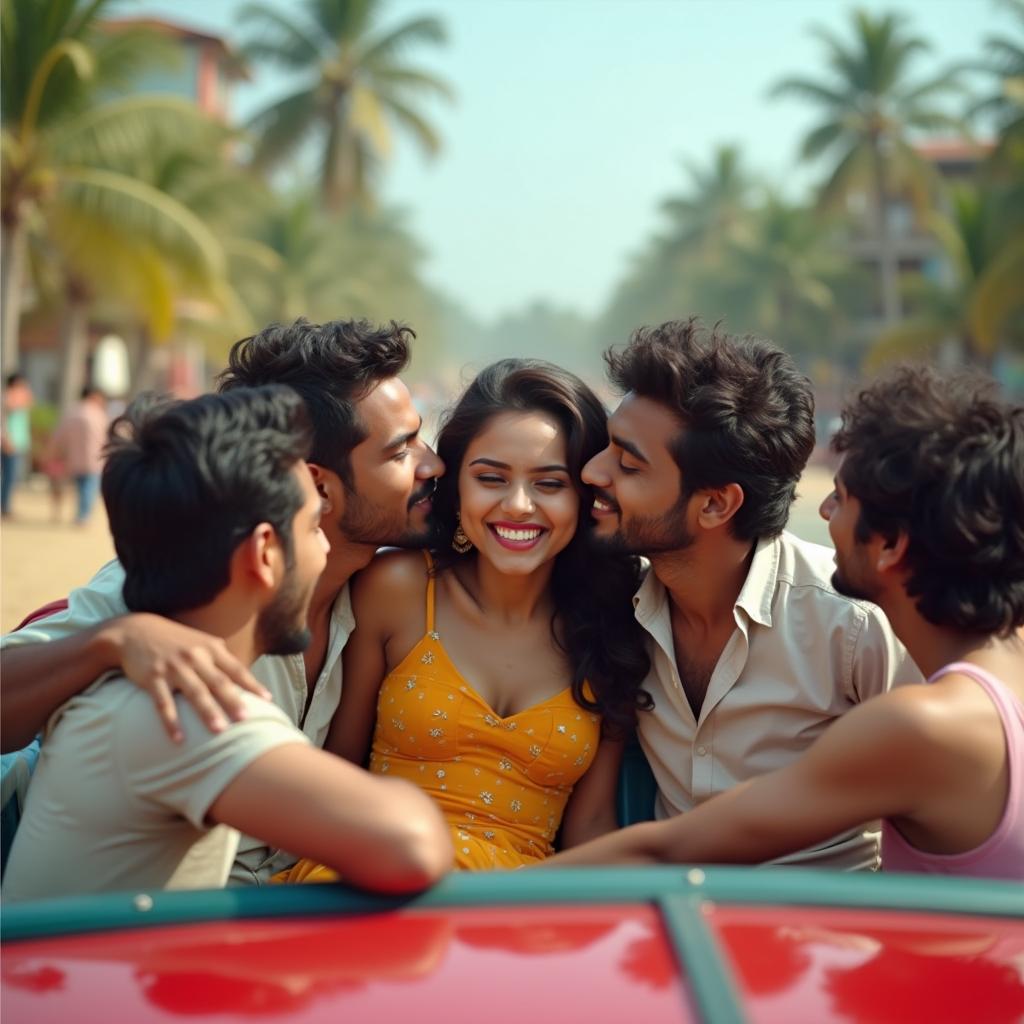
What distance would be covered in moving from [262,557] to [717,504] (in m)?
1.44

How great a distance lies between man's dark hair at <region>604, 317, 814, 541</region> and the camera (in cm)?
314

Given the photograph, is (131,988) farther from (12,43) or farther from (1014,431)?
(12,43)

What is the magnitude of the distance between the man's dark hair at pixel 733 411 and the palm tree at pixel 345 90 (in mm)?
34752

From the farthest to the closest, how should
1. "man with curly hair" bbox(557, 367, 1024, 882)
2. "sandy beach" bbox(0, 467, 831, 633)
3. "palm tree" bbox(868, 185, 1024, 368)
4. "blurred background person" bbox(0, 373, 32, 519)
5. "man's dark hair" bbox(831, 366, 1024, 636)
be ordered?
"palm tree" bbox(868, 185, 1024, 368) → "blurred background person" bbox(0, 373, 32, 519) → "sandy beach" bbox(0, 467, 831, 633) → "man's dark hair" bbox(831, 366, 1024, 636) → "man with curly hair" bbox(557, 367, 1024, 882)

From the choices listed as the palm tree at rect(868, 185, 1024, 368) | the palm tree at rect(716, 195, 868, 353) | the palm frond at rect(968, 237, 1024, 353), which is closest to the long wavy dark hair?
the palm frond at rect(968, 237, 1024, 353)

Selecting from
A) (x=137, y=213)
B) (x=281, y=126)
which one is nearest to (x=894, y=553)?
(x=137, y=213)

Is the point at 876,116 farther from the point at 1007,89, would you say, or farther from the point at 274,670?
the point at 274,670

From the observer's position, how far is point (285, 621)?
7.02ft

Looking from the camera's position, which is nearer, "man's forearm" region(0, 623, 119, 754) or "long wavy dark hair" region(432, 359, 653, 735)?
"man's forearm" region(0, 623, 119, 754)

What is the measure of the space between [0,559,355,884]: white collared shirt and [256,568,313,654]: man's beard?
0.42m

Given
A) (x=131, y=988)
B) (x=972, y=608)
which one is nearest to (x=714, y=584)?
(x=972, y=608)

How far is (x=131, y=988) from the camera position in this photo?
1.38m

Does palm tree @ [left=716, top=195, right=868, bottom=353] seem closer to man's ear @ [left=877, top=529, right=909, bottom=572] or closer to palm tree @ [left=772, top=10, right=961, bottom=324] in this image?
palm tree @ [left=772, top=10, right=961, bottom=324]

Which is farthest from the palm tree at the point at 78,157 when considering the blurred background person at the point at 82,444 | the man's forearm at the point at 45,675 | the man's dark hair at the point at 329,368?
the man's forearm at the point at 45,675
